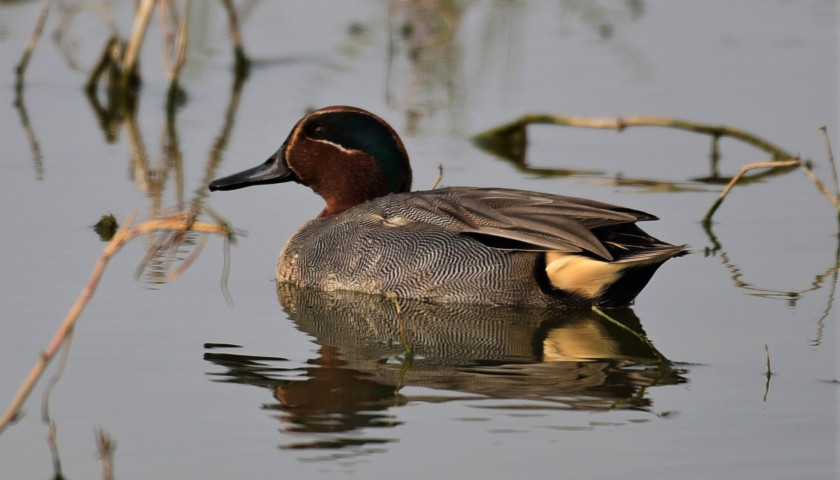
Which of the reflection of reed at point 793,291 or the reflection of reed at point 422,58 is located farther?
the reflection of reed at point 422,58

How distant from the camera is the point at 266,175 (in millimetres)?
9000

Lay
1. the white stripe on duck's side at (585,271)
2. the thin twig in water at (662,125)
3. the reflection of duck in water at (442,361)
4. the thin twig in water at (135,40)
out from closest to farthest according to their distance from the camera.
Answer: the reflection of duck in water at (442,361)
the white stripe on duck's side at (585,271)
the thin twig in water at (662,125)
the thin twig in water at (135,40)

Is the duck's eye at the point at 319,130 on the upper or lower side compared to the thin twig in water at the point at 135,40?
lower

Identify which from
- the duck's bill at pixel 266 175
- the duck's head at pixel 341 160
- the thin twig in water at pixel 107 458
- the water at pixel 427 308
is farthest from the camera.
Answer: the duck's bill at pixel 266 175

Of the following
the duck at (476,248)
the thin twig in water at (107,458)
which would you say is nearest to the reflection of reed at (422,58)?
the duck at (476,248)

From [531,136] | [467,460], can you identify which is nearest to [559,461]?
[467,460]

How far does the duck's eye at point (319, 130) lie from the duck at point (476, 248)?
0.28 metres

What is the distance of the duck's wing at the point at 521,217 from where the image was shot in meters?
7.43

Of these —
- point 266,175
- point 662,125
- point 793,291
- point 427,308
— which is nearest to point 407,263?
point 427,308

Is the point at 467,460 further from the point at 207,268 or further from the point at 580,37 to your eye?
the point at 580,37

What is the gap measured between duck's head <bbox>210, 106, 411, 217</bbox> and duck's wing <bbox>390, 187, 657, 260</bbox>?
0.61 meters

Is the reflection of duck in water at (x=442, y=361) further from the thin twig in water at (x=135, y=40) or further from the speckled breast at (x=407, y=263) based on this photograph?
the thin twig in water at (x=135, y=40)

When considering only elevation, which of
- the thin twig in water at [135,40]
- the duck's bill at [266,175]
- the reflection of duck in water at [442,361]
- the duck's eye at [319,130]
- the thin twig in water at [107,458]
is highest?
the thin twig in water at [135,40]

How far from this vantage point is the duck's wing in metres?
7.43
